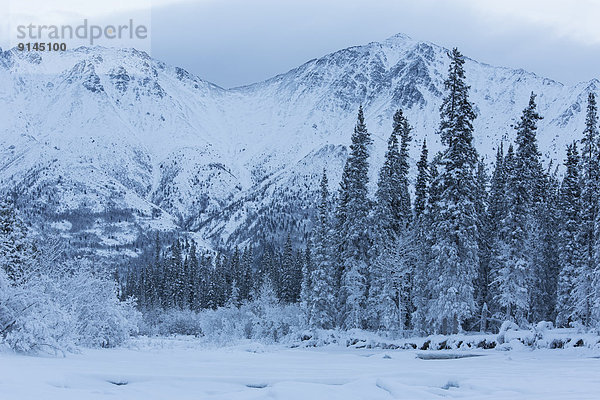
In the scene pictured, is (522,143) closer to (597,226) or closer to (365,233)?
(597,226)

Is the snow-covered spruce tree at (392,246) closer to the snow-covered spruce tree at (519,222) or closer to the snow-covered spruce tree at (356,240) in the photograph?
the snow-covered spruce tree at (356,240)

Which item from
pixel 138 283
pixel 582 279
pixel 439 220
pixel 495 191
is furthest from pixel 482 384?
pixel 138 283

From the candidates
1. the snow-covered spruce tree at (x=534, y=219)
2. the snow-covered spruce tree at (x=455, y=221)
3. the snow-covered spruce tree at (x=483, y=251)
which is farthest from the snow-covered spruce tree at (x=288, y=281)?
the snow-covered spruce tree at (x=455, y=221)

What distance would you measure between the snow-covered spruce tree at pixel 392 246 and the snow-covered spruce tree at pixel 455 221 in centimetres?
484

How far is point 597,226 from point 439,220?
8568mm

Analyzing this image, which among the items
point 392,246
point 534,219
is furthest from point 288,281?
point 534,219

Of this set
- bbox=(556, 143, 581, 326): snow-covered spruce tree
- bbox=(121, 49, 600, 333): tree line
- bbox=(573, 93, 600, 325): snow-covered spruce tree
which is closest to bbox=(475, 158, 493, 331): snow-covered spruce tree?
bbox=(121, 49, 600, 333): tree line

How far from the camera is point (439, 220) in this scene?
34344 millimetres

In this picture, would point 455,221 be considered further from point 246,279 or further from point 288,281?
point 246,279

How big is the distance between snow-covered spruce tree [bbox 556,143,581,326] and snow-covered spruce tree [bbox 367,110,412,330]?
10895 millimetres

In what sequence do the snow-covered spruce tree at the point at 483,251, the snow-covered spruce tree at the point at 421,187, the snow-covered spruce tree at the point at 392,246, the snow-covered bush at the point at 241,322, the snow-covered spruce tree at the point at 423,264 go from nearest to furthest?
1. the snow-covered spruce tree at the point at 423,264
2. the snow-covered spruce tree at the point at 392,246
3. the snow-covered spruce tree at the point at 483,251
4. the snow-covered spruce tree at the point at 421,187
5. the snow-covered bush at the point at 241,322

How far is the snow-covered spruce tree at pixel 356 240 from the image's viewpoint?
42750 millimetres

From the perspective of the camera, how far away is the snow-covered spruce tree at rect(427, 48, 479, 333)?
107 feet

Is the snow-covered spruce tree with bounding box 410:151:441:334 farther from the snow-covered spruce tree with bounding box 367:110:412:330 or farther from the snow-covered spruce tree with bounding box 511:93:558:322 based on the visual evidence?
the snow-covered spruce tree with bounding box 511:93:558:322
